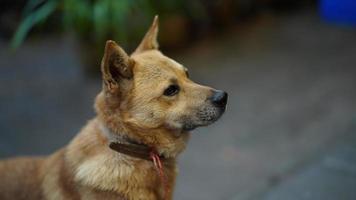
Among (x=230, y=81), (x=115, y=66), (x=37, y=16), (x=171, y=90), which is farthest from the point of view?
(x=230, y=81)

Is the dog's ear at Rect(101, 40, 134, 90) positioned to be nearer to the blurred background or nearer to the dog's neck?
the dog's neck

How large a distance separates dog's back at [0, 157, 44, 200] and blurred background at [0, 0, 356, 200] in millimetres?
1287

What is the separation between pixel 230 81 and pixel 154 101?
2874 mm

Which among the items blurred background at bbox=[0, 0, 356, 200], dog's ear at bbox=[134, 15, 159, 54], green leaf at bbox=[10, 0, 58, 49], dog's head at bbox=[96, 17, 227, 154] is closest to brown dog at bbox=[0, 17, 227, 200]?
dog's head at bbox=[96, 17, 227, 154]

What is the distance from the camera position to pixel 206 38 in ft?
20.1

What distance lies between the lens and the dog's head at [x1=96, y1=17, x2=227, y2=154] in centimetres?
231

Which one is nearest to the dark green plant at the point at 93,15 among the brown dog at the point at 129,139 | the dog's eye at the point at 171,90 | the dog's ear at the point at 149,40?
the dog's ear at the point at 149,40

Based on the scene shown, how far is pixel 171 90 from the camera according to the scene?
7.81 ft

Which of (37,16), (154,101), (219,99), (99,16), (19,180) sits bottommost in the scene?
(19,180)

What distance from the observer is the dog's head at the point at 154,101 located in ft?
7.59

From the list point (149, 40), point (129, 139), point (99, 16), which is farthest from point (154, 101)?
point (99, 16)

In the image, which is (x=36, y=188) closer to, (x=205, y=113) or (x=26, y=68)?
(x=205, y=113)

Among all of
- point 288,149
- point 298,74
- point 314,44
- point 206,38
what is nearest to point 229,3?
point 206,38

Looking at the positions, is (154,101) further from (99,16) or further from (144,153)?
(99,16)
